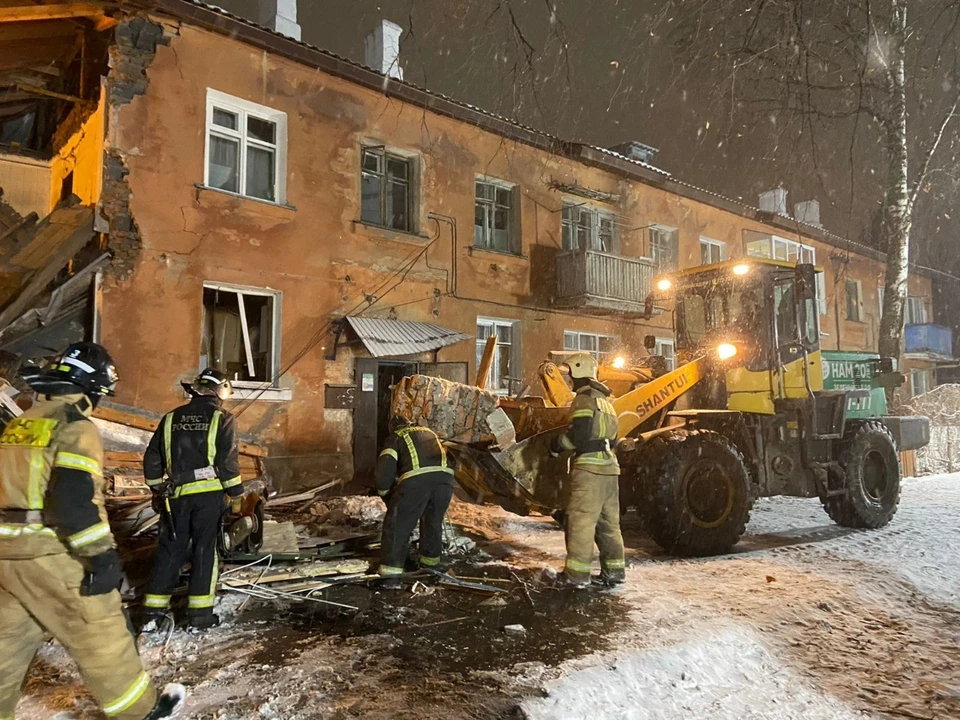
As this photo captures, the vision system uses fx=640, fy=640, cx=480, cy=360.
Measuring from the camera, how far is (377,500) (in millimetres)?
8812

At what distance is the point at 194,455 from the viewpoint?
4.62 metres

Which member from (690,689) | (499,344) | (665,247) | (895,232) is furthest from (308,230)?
(895,232)

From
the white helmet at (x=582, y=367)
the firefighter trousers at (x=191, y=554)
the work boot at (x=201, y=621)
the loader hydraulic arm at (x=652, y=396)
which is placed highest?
the white helmet at (x=582, y=367)

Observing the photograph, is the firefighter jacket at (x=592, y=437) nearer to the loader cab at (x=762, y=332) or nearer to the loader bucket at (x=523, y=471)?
the loader bucket at (x=523, y=471)

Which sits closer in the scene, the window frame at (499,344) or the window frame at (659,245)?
the window frame at (499,344)

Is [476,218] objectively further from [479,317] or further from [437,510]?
[437,510]

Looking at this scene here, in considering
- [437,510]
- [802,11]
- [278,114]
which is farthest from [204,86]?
[802,11]

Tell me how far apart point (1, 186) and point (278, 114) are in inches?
197

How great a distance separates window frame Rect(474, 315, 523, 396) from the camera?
13.5m

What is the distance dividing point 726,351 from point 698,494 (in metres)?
1.94

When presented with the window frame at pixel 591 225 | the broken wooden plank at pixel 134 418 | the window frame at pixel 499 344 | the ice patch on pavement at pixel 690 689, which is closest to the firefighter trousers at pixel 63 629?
the ice patch on pavement at pixel 690 689

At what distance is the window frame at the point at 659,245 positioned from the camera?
16891 mm

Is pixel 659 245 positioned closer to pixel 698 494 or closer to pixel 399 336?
pixel 399 336

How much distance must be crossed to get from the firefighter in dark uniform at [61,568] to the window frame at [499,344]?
10470 millimetres
